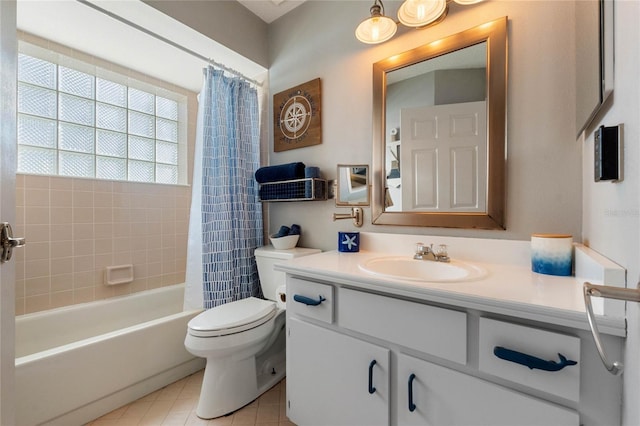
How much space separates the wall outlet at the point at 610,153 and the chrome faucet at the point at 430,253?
0.65 m

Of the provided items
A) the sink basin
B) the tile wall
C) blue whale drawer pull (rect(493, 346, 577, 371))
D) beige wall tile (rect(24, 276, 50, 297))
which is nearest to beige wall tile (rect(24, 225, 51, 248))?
the tile wall

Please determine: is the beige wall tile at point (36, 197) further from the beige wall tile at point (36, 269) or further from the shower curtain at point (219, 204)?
the shower curtain at point (219, 204)

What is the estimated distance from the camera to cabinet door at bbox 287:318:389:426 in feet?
3.08

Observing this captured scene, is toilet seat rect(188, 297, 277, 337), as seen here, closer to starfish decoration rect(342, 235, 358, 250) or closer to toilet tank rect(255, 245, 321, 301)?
toilet tank rect(255, 245, 321, 301)

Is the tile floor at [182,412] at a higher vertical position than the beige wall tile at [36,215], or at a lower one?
lower

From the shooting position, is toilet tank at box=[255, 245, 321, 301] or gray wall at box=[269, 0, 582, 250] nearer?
gray wall at box=[269, 0, 582, 250]

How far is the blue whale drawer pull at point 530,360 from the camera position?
0.61m

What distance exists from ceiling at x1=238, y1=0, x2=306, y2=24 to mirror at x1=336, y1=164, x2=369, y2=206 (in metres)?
1.23

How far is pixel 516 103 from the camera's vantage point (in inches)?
43.8

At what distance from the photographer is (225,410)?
1376 millimetres

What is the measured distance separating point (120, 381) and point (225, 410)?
0.59 metres

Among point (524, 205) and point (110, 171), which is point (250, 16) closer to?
point (110, 171)

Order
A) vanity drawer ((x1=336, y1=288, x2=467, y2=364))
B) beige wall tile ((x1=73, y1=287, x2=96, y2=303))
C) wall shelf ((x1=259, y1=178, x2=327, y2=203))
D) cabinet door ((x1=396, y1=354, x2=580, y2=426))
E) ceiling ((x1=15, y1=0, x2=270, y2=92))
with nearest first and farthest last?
cabinet door ((x1=396, y1=354, x2=580, y2=426))
vanity drawer ((x1=336, y1=288, x2=467, y2=364))
ceiling ((x1=15, y1=0, x2=270, y2=92))
wall shelf ((x1=259, y1=178, x2=327, y2=203))
beige wall tile ((x1=73, y1=287, x2=96, y2=303))

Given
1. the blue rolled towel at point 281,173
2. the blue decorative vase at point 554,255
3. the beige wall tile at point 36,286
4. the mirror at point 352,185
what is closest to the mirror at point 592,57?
the blue decorative vase at point 554,255
